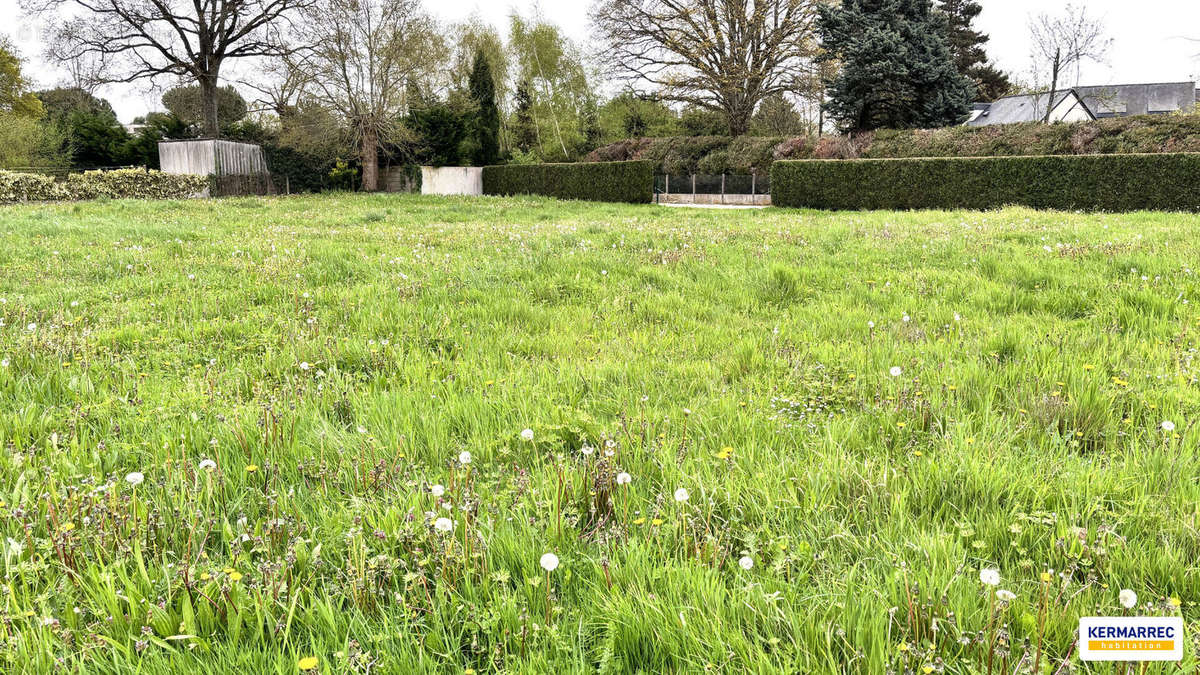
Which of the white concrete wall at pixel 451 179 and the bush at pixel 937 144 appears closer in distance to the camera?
the bush at pixel 937 144

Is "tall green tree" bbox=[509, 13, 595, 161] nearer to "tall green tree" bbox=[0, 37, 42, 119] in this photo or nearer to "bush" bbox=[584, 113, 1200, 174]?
"bush" bbox=[584, 113, 1200, 174]

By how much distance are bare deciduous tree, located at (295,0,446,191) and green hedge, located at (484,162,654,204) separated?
21.0ft

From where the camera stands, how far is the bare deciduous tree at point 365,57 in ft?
91.6

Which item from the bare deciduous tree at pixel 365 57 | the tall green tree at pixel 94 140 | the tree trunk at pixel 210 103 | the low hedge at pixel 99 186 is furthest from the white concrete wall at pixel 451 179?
the tall green tree at pixel 94 140

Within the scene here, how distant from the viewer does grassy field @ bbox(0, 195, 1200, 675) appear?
142 centimetres

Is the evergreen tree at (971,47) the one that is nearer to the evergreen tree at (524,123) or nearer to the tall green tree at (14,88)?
the evergreen tree at (524,123)

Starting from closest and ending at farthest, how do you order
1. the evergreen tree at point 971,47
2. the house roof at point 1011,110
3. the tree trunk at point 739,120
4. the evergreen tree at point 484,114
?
the tree trunk at point 739,120, the evergreen tree at point 484,114, the house roof at point 1011,110, the evergreen tree at point 971,47

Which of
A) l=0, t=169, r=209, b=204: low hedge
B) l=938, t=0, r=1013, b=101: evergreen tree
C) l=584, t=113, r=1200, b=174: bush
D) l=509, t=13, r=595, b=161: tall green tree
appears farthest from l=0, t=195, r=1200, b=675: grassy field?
l=938, t=0, r=1013, b=101: evergreen tree

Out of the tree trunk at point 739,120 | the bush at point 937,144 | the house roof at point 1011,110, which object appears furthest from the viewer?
the house roof at point 1011,110

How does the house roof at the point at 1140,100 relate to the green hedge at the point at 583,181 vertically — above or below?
above

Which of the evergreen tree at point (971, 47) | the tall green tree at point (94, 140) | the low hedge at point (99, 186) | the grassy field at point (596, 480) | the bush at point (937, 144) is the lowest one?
the grassy field at point (596, 480)

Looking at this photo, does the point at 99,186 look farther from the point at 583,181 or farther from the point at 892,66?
the point at 892,66

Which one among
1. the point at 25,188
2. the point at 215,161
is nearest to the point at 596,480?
the point at 25,188

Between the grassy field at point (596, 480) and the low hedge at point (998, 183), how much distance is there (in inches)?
531
